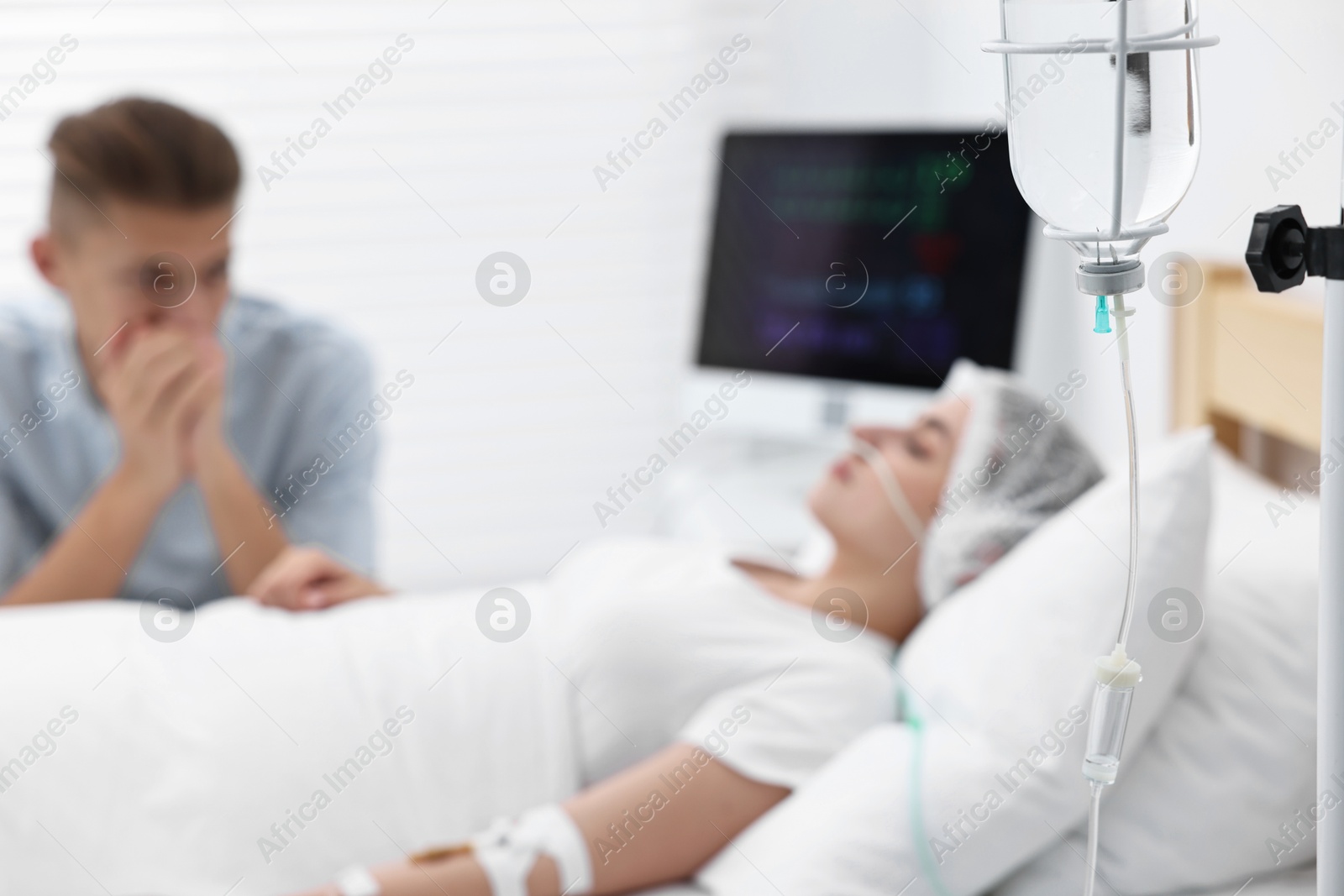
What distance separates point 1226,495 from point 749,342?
3.05ft

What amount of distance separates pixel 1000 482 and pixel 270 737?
76cm

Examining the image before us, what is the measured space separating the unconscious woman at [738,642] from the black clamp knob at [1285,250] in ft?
1.94

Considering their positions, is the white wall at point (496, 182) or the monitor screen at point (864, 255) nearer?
the monitor screen at point (864, 255)

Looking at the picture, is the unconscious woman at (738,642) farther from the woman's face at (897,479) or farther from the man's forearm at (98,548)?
the man's forearm at (98,548)

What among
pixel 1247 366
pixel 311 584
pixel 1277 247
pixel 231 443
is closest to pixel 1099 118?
pixel 1277 247

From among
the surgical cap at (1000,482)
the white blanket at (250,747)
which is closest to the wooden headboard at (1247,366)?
the surgical cap at (1000,482)

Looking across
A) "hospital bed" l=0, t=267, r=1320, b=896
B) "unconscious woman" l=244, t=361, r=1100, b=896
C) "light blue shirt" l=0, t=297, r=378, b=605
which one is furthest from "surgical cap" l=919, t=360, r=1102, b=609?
"light blue shirt" l=0, t=297, r=378, b=605

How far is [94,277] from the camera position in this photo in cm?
150

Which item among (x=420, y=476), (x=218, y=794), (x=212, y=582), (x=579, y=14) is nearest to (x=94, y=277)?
(x=212, y=582)

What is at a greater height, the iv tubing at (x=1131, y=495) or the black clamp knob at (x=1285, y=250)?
the black clamp knob at (x=1285, y=250)

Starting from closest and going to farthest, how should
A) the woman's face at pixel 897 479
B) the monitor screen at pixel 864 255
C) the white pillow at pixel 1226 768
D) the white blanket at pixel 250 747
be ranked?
1. the white pillow at pixel 1226 768
2. the white blanket at pixel 250 747
3. the woman's face at pixel 897 479
4. the monitor screen at pixel 864 255

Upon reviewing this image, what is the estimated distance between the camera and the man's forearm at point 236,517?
5.04 ft

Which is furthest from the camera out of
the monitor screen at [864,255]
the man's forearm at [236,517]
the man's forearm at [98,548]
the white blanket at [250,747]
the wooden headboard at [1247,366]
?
the monitor screen at [864,255]

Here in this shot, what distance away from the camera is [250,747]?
107 centimetres
